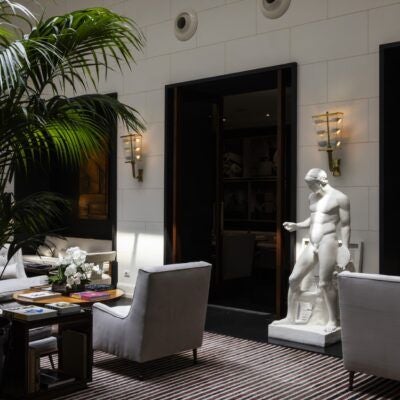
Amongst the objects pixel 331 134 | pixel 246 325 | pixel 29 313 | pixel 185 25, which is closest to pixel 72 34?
pixel 29 313

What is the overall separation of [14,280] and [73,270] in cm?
165

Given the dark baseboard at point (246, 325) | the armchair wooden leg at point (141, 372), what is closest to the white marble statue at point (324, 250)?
the dark baseboard at point (246, 325)

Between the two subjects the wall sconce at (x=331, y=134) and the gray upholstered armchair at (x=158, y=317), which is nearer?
the gray upholstered armchair at (x=158, y=317)

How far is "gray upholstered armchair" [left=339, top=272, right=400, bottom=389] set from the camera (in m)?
Result: 4.01

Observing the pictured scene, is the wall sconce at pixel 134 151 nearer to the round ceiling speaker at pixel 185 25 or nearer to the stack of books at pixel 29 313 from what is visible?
the round ceiling speaker at pixel 185 25

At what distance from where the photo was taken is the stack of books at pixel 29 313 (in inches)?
156

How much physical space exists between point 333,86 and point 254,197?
24.6 ft

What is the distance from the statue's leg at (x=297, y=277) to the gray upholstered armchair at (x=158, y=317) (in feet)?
4.15

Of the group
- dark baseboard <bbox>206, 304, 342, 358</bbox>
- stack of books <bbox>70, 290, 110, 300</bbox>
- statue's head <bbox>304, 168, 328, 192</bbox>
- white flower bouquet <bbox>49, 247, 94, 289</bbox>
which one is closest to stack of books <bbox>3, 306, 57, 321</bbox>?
stack of books <bbox>70, 290, 110, 300</bbox>

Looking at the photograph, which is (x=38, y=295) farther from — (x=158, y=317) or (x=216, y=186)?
(x=216, y=186)

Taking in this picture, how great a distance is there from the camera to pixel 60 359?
175 inches

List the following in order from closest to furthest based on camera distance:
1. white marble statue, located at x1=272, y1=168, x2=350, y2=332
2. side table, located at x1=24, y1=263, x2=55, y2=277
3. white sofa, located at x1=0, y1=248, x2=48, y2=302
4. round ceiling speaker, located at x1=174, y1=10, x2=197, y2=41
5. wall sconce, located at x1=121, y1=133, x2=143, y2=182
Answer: white marble statue, located at x1=272, y1=168, x2=350, y2=332, white sofa, located at x1=0, y1=248, x2=48, y2=302, round ceiling speaker, located at x1=174, y1=10, x2=197, y2=41, side table, located at x1=24, y1=263, x2=55, y2=277, wall sconce, located at x1=121, y1=133, x2=143, y2=182

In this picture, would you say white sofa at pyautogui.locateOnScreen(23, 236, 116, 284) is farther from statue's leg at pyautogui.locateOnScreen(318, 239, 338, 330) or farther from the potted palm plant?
the potted palm plant

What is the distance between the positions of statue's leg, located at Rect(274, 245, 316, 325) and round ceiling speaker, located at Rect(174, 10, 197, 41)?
11.4ft
